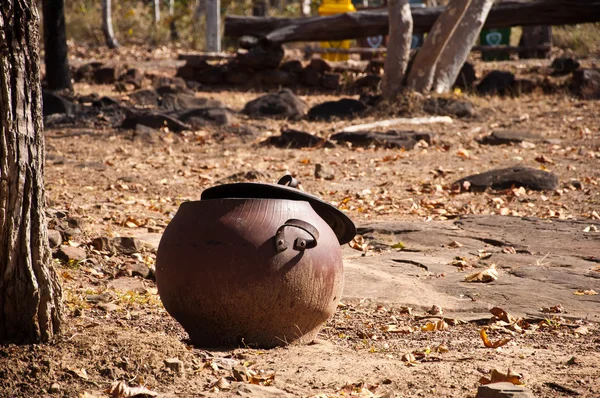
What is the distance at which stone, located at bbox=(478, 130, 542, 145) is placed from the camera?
416 inches

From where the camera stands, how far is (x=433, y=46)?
501 inches

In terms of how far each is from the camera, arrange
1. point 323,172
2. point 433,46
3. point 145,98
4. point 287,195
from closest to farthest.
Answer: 1. point 287,195
2. point 323,172
3. point 433,46
4. point 145,98

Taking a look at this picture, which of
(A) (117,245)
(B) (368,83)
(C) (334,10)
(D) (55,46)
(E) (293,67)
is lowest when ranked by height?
(A) (117,245)

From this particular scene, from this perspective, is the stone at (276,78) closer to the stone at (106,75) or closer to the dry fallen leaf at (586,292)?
the stone at (106,75)

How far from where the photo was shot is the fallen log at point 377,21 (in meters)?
15.2

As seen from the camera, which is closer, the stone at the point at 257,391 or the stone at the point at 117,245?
the stone at the point at 257,391

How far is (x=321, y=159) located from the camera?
9.62m

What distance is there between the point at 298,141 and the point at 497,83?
573cm

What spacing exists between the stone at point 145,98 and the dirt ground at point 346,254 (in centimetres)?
170

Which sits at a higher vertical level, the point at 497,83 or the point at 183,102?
the point at 497,83

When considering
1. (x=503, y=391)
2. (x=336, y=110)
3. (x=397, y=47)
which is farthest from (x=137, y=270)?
(x=397, y=47)

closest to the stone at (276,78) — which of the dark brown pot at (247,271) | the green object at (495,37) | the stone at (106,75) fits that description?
the stone at (106,75)

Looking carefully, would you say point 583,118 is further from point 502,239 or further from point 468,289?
point 468,289

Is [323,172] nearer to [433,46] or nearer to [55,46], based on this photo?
[433,46]
